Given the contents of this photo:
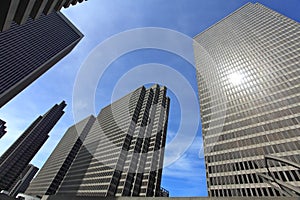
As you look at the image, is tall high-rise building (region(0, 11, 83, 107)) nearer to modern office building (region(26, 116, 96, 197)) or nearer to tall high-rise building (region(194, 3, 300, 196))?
modern office building (region(26, 116, 96, 197))

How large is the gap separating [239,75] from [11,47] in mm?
157243

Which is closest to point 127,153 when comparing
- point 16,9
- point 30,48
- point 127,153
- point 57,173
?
point 127,153

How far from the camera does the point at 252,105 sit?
231 ft

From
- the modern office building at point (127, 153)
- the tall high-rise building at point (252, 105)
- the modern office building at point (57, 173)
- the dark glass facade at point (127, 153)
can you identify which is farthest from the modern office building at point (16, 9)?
the modern office building at point (57, 173)

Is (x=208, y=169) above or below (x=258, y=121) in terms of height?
below

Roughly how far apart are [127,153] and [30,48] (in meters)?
122

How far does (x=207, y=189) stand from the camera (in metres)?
64.7

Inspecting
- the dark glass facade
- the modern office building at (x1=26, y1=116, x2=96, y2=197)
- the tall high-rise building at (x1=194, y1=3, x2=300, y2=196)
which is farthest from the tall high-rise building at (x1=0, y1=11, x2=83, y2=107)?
the tall high-rise building at (x1=194, y1=3, x2=300, y2=196)

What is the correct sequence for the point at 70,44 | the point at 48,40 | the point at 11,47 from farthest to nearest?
the point at 70,44
the point at 48,40
the point at 11,47

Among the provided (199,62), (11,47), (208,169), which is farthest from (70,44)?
(208,169)

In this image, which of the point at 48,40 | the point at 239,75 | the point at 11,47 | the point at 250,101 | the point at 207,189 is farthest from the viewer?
the point at 48,40

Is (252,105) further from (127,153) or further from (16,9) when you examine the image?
(16,9)

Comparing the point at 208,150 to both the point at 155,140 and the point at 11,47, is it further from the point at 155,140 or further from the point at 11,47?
the point at 11,47

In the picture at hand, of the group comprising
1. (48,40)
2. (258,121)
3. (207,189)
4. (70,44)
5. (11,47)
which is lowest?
(207,189)
